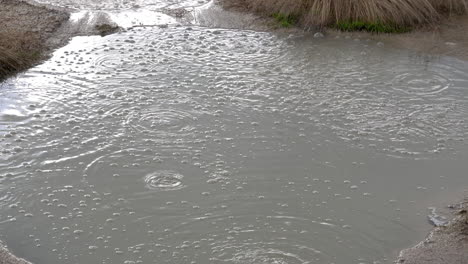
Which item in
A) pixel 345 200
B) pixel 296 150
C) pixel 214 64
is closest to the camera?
pixel 345 200

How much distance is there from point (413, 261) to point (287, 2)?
4.01 metres

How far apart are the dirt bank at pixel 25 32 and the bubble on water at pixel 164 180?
2.14m

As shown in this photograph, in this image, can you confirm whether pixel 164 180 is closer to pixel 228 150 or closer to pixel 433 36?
pixel 228 150

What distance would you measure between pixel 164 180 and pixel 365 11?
3.37m

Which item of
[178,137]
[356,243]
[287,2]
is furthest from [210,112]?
[287,2]

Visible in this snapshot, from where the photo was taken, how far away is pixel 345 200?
4.09m

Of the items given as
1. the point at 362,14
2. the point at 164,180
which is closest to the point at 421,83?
the point at 362,14

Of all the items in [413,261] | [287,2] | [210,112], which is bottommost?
[413,261]

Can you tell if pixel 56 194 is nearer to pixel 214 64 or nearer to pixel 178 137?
pixel 178 137

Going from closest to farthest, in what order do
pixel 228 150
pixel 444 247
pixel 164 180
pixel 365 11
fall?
pixel 444 247, pixel 164 180, pixel 228 150, pixel 365 11

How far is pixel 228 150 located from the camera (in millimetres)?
4582

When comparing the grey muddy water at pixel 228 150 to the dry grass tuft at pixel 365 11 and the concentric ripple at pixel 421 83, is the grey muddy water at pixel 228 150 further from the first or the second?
the dry grass tuft at pixel 365 11

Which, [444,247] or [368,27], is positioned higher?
[368,27]

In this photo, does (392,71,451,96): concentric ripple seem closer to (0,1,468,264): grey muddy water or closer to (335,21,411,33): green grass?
(0,1,468,264): grey muddy water
